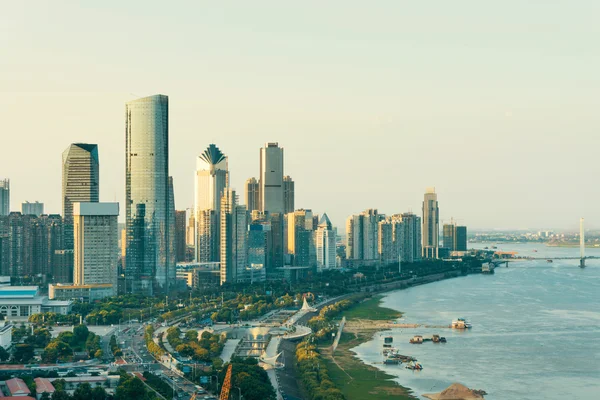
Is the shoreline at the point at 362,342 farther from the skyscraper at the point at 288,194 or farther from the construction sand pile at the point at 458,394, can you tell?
the skyscraper at the point at 288,194

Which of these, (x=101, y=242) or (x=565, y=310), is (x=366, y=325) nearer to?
A: (x=565, y=310)

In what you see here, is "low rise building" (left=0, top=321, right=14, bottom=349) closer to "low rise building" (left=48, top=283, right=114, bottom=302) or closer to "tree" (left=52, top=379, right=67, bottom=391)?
"tree" (left=52, top=379, right=67, bottom=391)

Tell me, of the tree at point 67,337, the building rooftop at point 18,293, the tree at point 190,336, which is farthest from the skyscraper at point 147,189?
the tree at point 190,336

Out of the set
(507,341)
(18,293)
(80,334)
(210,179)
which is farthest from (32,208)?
(507,341)

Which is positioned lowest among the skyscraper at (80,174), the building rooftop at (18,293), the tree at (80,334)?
the tree at (80,334)

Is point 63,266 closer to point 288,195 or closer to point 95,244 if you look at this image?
point 95,244

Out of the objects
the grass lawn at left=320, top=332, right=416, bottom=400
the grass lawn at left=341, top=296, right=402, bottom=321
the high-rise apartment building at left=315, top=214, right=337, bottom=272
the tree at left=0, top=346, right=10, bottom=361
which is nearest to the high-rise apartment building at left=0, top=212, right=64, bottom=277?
the high-rise apartment building at left=315, top=214, right=337, bottom=272
